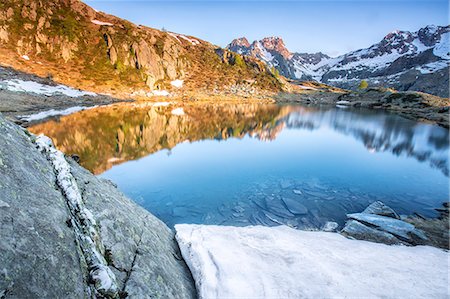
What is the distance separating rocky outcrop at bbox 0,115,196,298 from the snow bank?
3.22 ft

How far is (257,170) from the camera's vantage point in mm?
21609

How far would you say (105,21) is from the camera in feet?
421

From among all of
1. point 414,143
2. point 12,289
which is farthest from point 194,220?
point 414,143

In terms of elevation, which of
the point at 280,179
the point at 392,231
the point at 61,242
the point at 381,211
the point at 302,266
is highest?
the point at 61,242

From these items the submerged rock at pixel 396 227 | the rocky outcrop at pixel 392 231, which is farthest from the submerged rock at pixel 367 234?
the submerged rock at pixel 396 227

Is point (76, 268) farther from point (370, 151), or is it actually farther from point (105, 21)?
point (105, 21)

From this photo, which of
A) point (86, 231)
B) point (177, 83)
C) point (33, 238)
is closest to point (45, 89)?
point (177, 83)

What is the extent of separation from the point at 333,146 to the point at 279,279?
29.3 m

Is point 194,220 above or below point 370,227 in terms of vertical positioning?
below

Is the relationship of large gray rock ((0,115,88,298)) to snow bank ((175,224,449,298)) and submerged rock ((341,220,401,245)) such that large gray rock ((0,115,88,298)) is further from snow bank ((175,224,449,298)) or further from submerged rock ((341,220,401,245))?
submerged rock ((341,220,401,245))

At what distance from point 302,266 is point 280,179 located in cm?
1247

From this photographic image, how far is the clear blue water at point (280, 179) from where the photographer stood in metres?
14.4

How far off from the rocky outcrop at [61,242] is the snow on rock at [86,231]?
0.05ft

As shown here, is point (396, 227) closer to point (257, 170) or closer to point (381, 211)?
point (381, 211)
